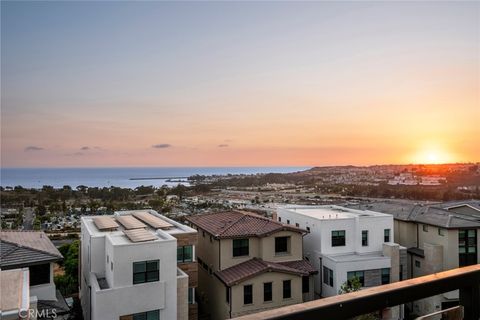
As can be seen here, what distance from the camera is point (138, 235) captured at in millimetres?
12680

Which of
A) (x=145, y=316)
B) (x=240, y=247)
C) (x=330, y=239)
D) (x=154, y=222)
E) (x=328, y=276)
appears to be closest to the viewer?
(x=145, y=316)

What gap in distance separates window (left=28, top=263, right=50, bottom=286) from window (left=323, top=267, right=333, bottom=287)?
11157 mm

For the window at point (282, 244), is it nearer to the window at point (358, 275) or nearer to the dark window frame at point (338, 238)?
the dark window frame at point (338, 238)

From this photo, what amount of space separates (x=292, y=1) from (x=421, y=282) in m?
Result: 13.2

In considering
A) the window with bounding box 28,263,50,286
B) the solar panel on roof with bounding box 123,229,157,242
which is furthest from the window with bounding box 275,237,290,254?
the window with bounding box 28,263,50,286

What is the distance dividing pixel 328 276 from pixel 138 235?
28.9 ft

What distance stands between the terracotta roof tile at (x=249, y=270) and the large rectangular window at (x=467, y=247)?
8264 mm

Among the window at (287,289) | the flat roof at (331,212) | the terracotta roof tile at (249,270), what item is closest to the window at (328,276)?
the terracotta roof tile at (249,270)

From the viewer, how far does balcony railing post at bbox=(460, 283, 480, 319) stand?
1876 millimetres

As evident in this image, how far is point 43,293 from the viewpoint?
12031mm

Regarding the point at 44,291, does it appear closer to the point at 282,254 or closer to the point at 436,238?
the point at 282,254

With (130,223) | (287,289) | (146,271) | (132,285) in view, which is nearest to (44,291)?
(132,285)

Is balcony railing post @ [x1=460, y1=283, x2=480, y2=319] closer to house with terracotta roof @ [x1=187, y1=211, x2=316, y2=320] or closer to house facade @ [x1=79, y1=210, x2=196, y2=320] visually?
house facade @ [x1=79, y1=210, x2=196, y2=320]

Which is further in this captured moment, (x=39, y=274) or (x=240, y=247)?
(x=240, y=247)
